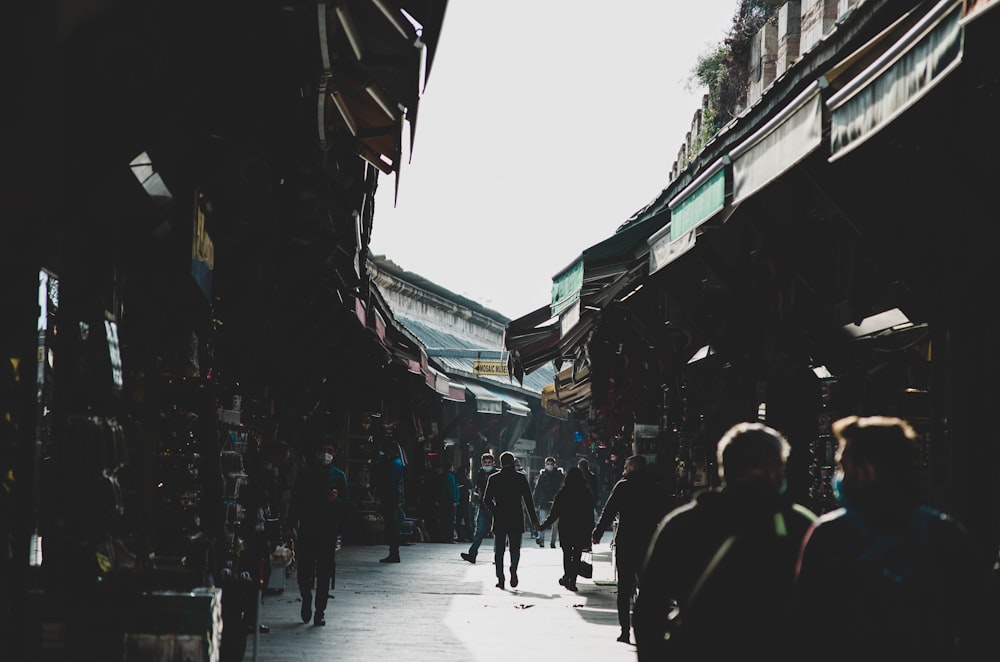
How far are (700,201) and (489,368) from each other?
2909 cm

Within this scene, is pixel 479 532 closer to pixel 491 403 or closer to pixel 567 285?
pixel 567 285

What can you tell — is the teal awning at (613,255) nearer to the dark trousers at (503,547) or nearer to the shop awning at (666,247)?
the shop awning at (666,247)

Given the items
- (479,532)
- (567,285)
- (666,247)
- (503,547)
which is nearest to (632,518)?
(567,285)

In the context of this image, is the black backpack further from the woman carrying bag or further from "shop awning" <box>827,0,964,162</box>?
the woman carrying bag

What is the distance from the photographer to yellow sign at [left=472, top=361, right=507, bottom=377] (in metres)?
37.8

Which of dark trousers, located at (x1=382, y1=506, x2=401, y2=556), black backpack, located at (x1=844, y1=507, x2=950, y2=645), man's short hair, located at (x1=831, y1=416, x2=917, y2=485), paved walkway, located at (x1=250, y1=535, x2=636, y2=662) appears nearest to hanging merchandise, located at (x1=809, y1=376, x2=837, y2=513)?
paved walkway, located at (x1=250, y1=535, x2=636, y2=662)

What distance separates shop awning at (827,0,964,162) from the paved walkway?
16.7 ft

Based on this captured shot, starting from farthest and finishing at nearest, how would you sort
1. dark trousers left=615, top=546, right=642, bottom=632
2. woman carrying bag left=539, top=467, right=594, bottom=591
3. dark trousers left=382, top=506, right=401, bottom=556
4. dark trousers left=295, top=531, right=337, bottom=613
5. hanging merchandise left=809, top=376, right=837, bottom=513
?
1. dark trousers left=382, top=506, right=401, bottom=556
2. woman carrying bag left=539, top=467, right=594, bottom=591
3. dark trousers left=295, top=531, right=337, bottom=613
4. dark trousers left=615, top=546, right=642, bottom=632
5. hanging merchandise left=809, top=376, right=837, bottom=513

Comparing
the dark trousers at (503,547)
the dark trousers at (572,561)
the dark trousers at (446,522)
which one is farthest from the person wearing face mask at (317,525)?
the dark trousers at (446,522)

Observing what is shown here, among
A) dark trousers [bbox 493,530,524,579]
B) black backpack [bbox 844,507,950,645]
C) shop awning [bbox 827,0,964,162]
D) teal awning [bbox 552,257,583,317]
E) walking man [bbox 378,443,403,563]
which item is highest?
shop awning [bbox 827,0,964,162]

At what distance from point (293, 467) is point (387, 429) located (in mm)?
9183

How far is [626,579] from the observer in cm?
1170

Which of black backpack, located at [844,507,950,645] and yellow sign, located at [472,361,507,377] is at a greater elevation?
yellow sign, located at [472,361,507,377]

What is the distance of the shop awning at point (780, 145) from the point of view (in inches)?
284
